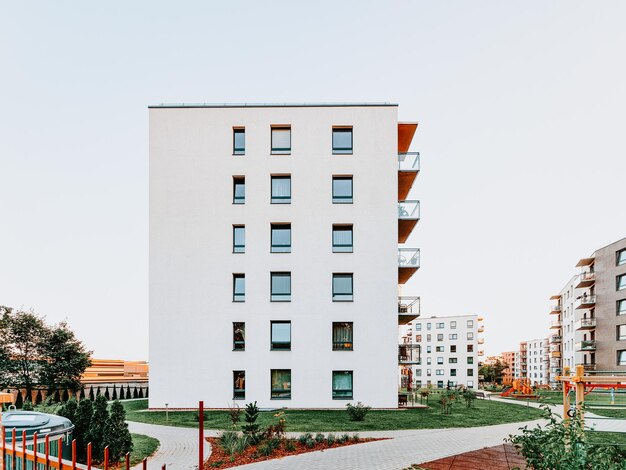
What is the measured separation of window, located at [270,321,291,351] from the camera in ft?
76.3

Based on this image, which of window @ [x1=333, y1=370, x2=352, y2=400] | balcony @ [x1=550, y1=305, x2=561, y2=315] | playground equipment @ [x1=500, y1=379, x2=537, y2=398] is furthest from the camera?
balcony @ [x1=550, y1=305, x2=561, y2=315]

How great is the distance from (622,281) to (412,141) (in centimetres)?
3366

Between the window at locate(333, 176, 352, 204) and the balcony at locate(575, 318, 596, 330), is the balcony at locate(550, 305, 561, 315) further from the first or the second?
the window at locate(333, 176, 352, 204)

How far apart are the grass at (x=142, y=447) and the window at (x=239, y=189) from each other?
41.4 ft

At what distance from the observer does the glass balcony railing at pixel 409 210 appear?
24.6 m

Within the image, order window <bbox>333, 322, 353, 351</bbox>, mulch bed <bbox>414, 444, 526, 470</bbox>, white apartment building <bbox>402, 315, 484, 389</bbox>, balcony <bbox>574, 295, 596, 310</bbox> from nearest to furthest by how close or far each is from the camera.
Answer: mulch bed <bbox>414, 444, 526, 470</bbox> < window <bbox>333, 322, 353, 351</bbox> < balcony <bbox>574, 295, 596, 310</bbox> < white apartment building <bbox>402, 315, 484, 389</bbox>

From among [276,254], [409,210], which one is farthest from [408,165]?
[276,254]

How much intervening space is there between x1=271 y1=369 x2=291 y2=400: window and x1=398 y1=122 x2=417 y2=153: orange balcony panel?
14.3 m

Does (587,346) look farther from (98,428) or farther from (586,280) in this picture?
(98,428)

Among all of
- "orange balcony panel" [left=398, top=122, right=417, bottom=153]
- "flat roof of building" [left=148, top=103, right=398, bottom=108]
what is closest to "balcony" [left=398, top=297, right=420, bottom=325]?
"orange balcony panel" [left=398, top=122, right=417, bottom=153]

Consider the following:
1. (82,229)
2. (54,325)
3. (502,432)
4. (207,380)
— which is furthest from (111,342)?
(502,432)

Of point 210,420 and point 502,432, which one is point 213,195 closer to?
point 210,420

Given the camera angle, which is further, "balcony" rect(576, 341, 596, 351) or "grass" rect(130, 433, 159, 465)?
"balcony" rect(576, 341, 596, 351)

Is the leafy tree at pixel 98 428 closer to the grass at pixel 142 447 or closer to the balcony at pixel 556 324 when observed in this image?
the grass at pixel 142 447
